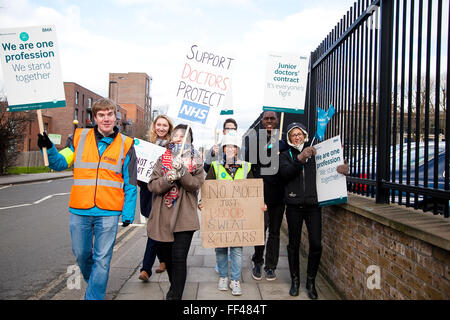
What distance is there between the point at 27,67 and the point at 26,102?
1.16ft

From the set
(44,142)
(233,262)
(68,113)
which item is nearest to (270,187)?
(233,262)

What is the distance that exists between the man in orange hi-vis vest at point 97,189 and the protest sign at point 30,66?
57cm

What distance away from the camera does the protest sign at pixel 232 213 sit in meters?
3.87

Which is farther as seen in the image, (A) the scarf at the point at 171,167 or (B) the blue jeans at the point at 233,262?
(B) the blue jeans at the point at 233,262

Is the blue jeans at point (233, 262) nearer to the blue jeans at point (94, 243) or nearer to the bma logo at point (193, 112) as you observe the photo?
the blue jeans at point (94, 243)

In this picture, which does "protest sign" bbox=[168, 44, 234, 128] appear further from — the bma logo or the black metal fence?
the black metal fence

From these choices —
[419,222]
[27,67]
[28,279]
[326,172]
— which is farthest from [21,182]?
[419,222]

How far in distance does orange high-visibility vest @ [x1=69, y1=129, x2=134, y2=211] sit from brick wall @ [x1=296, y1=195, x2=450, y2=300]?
7.85ft

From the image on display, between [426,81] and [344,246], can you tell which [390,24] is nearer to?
[426,81]

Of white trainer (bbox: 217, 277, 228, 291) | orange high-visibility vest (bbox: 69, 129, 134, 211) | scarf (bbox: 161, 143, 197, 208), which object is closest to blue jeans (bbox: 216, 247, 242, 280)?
white trainer (bbox: 217, 277, 228, 291)

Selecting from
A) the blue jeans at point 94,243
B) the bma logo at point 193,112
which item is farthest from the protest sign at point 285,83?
the blue jeans at point 94,243

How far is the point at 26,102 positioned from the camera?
11.5ft

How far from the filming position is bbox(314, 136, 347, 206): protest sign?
3.67 metres

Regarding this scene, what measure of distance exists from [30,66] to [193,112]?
171 cm
